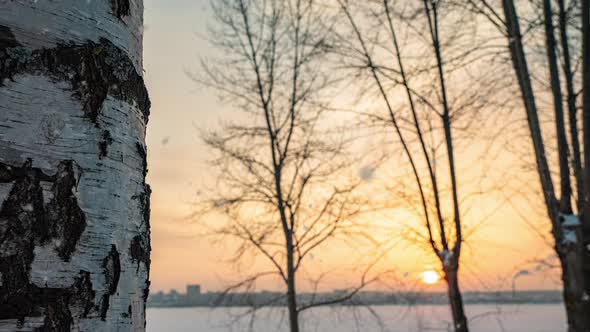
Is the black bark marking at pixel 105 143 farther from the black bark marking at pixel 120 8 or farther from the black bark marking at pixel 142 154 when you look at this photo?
the black bark marking at pixel 120 8

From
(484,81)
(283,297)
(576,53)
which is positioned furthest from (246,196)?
(576,53)

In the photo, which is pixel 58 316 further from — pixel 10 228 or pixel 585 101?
pixel 585 101

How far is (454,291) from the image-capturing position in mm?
6434

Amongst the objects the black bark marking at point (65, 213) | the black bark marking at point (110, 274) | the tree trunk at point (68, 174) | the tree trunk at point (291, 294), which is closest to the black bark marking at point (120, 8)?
the tree trunk at point (68, 174)

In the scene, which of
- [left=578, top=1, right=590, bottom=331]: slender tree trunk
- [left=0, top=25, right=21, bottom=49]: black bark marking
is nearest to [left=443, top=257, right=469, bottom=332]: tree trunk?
[left=578, top=1, right=590, bottom=331]: slender tree trunk

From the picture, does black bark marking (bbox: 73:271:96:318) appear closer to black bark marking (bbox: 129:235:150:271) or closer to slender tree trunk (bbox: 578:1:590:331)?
black bark marking (bbox: 129:235:150:271)

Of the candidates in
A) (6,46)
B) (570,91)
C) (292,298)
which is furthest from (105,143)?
(292,298)

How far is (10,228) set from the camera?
2.30ft

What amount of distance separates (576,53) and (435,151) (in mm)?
2095

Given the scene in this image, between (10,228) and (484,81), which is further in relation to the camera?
(484,81)

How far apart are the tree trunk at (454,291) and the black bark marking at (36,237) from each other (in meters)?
6.24

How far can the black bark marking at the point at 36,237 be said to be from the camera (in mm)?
692

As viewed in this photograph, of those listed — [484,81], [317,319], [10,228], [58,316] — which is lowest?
A: [317,319]

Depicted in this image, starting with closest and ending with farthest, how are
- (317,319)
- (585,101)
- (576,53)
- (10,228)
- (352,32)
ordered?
1. (10,228)
2. (585,101)
3. (576,53)
4. (352,32)
5. (317,319)
